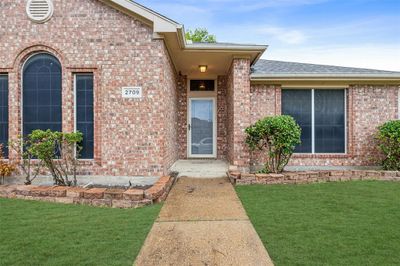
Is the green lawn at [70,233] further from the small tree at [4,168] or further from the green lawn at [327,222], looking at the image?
the small tree at [4,168]

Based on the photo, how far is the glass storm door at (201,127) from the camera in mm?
11625

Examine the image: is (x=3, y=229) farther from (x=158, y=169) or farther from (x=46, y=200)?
(x=158, y=169)

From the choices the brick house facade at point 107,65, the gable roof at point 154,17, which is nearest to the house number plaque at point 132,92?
the brick house facade at point 107,65

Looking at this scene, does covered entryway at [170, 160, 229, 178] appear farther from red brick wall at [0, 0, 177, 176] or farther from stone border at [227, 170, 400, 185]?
red brick wall at [0, 0, 177, 176]

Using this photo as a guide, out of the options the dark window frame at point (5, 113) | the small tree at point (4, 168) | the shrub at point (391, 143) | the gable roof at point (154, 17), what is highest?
the gable roof at point (154, 17)

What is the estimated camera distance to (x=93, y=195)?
18.4 feet

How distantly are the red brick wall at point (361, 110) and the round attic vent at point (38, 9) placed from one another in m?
6.11

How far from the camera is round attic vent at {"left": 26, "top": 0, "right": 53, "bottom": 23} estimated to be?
7.48 metres

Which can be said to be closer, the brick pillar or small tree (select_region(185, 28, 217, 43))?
the brick pillar

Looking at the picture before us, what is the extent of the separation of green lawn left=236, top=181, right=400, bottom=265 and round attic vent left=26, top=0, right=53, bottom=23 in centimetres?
636

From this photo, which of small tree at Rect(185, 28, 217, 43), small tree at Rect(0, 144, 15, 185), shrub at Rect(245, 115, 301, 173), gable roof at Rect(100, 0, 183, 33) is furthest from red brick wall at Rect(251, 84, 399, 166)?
small tree at Rect(185, 28, 217, 43)

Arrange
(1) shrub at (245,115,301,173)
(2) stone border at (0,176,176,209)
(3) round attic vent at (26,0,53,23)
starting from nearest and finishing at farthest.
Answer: (2) stone border at (0,176,176,209), (3) round attic vent at (26,0,53,23), (1) shrub at (245,115,301,173)

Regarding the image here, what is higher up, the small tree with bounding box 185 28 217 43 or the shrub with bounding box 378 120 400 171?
the small tree with bounding box 185 28 217 43

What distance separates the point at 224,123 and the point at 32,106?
6.42 m
